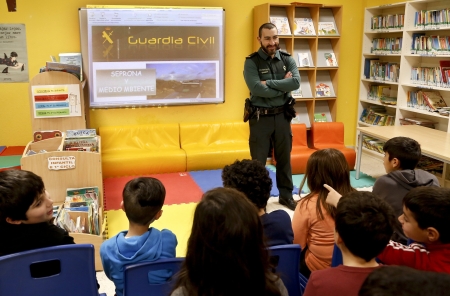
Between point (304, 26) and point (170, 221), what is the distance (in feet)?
10.8

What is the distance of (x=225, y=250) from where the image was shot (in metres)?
1.13

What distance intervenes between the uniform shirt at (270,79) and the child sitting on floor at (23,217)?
2384 millimetres

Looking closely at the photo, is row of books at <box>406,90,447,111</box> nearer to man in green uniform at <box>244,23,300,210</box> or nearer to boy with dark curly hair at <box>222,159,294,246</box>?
man in green uniform at <box>244,23,300,210</box>

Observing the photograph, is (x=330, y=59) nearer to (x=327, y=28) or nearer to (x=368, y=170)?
(x=327, y=28)

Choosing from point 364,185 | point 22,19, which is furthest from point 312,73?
point 22,19

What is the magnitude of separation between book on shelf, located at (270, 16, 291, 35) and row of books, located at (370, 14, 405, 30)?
1.34 metres

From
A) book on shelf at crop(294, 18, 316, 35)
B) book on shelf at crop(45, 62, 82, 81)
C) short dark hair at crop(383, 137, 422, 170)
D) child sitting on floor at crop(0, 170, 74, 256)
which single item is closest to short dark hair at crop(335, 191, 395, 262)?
child sitting on floor at crop(0, 170, 74, 256)

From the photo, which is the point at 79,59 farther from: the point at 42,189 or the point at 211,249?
the point at 211,249

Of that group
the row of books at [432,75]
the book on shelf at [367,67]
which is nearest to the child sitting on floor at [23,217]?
the row of books at [432,75]

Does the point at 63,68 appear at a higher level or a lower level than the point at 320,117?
higher

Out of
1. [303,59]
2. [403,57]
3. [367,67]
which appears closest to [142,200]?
[303,59]

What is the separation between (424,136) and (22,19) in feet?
15.4

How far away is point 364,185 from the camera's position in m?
4.86

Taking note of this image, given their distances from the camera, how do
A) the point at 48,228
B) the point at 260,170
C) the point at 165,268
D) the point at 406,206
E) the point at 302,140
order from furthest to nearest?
the point at 302,140 < the point at 260,170 < the point at 48,228 < the point at 406,206 < the point at 165,268
